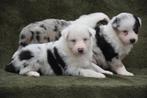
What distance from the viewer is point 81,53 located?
14.5ft

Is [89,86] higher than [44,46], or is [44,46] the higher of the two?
[44,46]

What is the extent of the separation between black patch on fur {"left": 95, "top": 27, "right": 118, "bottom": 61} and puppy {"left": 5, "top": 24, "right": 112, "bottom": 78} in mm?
268

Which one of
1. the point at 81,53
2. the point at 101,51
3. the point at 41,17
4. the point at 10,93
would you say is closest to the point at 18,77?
the point at 10,93

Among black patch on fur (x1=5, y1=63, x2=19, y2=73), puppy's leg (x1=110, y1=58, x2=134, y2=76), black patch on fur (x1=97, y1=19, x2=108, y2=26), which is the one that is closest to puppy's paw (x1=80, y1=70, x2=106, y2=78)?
puppy's leg (x1=110, y1=58, x2=134, y2=76)

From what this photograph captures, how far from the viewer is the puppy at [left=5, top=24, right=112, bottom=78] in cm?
442

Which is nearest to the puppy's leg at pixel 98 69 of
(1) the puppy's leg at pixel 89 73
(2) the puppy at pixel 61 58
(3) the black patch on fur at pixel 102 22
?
(2) the puppy at pixel 61 58

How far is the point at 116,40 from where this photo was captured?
473 centimetres

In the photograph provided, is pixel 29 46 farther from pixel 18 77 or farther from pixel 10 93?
pixel 10 93

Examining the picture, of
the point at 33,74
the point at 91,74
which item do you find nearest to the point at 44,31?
the point at 33,74

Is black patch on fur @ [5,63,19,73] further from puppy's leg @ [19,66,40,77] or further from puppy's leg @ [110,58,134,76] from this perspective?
puppy's leg @ [110,58,134,76]

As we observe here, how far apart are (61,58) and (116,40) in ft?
1.96

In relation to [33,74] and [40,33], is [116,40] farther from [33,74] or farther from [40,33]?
[33,74]

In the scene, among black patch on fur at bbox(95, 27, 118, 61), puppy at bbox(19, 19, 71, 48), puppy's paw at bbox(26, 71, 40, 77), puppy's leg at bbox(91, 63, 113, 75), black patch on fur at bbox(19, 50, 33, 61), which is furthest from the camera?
puppy at bbox(19, 19, 71, 48)

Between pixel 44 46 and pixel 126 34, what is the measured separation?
0.77 m
